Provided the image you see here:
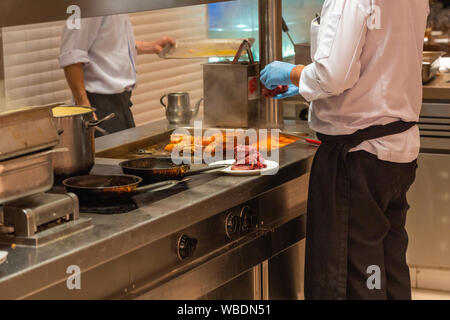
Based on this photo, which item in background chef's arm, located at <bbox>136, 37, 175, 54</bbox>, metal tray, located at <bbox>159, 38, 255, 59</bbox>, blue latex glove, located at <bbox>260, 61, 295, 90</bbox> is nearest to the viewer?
blue latex glove, located at <bbox>260, 61, 295, 90</bbox>

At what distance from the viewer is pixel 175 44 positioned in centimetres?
404

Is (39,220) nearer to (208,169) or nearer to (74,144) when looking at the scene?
(74,144)

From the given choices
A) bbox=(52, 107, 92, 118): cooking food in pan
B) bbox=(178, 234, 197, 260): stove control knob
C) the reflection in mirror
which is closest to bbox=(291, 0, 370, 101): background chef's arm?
bbox=(178, 234, 197, 260): stove control knob

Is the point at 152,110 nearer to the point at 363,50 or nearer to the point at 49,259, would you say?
the point at 363,50

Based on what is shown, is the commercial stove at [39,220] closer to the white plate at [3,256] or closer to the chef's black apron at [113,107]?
the white plate at [3,256]

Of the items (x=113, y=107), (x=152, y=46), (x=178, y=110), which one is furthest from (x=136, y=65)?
(x=178, y=110)

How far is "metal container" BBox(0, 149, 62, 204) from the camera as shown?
184cm

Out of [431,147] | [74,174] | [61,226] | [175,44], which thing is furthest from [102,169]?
[431,147]

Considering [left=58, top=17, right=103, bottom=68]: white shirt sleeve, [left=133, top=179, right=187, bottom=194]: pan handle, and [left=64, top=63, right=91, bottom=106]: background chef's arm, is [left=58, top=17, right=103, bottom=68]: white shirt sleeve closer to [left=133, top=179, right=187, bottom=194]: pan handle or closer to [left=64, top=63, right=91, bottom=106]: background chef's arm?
[left=64, top=63, right=91, bottom=106]: background chef's arm

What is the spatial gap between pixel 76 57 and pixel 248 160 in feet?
5.66

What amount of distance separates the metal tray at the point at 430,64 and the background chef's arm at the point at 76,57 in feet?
6.18

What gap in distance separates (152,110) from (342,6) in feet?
10.8

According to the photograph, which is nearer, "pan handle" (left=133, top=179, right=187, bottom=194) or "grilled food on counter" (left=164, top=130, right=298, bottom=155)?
"pan handle" (left=133, top=179, right=187, bottom=194)

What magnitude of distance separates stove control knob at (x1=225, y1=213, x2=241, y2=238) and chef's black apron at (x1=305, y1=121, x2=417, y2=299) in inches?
11.6
